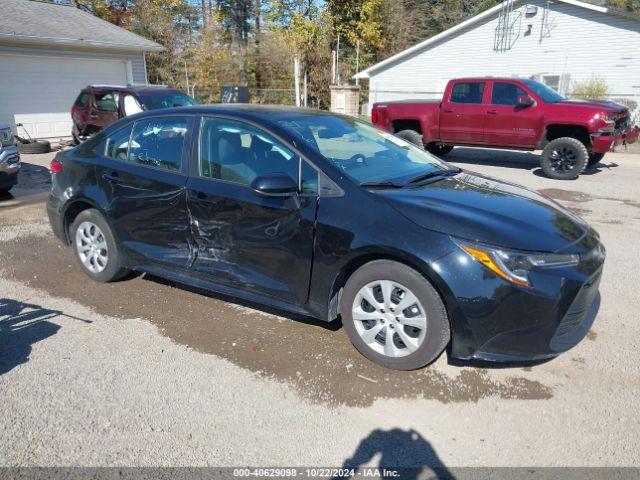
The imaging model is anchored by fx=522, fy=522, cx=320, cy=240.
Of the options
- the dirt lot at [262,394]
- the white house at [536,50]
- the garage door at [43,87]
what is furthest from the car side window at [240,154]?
the white house at [536,50]

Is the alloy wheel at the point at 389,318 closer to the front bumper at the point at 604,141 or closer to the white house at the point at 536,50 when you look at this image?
the front bumper at the point at 604,141

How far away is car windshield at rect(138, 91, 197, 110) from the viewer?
11.8m

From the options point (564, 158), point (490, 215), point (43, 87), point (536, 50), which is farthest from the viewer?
point (536, 50)

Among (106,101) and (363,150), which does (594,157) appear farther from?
(106,101)

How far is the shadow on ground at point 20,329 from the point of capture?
11.7 feet

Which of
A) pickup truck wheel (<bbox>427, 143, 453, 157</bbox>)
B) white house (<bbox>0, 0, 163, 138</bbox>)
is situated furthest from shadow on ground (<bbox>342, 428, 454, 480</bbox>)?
white house (<bbox>0, 0, 163, 138</bbox>)

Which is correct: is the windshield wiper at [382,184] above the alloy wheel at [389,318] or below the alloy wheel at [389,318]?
above

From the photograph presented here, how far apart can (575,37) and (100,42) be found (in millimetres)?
17871

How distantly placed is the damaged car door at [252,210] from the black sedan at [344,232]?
1 centimetres

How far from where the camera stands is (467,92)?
11438mm

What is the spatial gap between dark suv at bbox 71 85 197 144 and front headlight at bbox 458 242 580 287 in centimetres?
970

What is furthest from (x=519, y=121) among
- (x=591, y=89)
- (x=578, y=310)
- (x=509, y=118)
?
(x=591, y=89)

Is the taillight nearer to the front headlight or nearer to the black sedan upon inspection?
the black sedan

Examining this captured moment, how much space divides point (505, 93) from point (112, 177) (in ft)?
29.6
